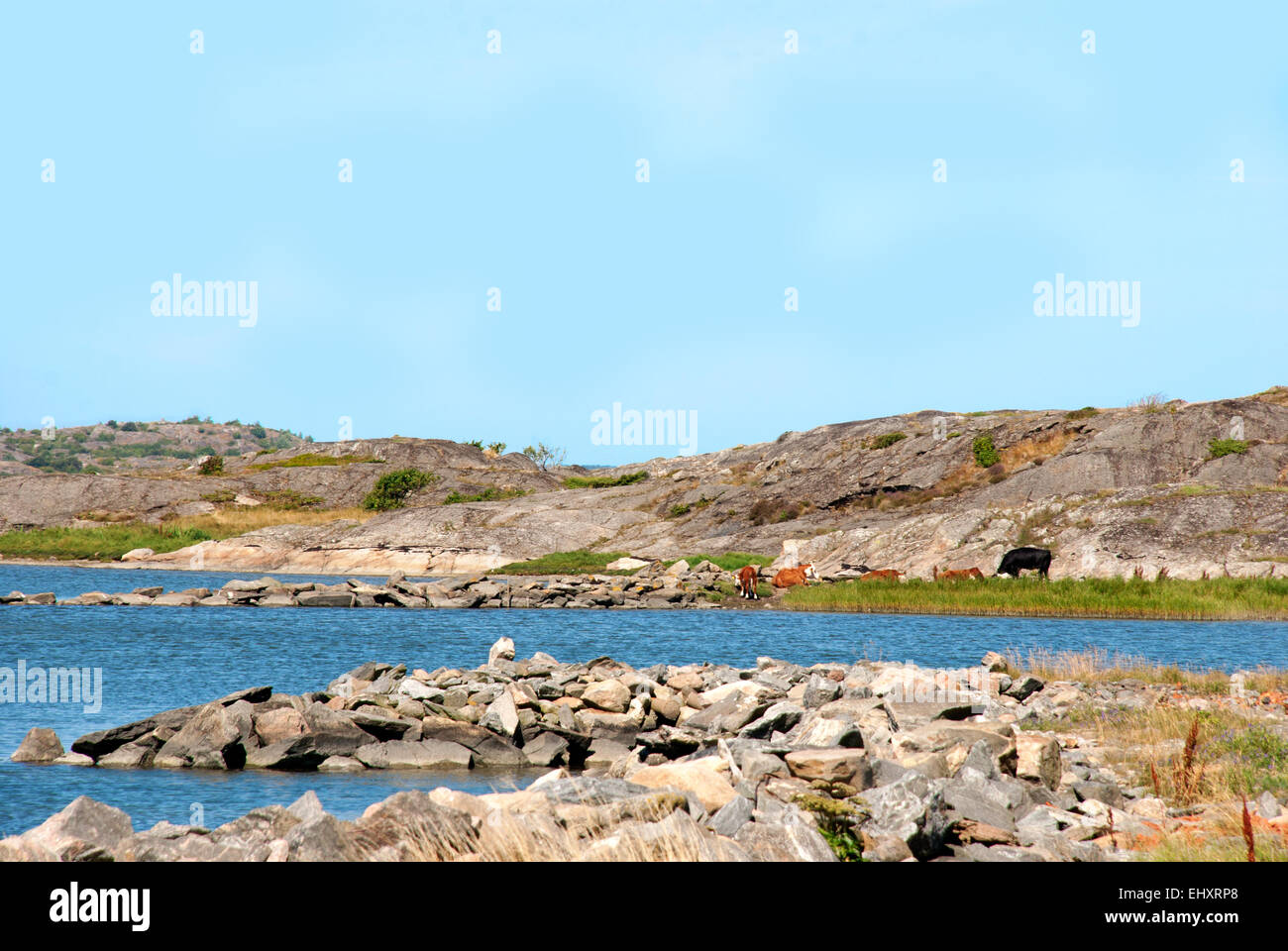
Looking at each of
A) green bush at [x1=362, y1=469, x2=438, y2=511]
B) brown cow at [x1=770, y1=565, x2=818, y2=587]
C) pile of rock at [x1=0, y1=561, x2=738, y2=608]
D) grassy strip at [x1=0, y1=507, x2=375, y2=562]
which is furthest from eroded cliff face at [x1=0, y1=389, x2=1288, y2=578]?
pile of rock at [x1=0, y1=561, x2=738, y2=608]

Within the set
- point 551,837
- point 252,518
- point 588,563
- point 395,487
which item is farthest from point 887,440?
point 551,837

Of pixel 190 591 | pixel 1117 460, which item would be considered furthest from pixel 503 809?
pixel 1117 460

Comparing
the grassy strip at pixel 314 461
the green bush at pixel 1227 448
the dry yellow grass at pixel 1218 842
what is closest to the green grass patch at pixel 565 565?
the green bush at pixel 1227 448

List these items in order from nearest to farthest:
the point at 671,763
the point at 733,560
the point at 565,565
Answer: the point at 671,763 < the point at 733,560 < the point at 565,565

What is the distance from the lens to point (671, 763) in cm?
1445

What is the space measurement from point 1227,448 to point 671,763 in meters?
74.5

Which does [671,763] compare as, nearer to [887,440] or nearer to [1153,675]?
[1153,675]

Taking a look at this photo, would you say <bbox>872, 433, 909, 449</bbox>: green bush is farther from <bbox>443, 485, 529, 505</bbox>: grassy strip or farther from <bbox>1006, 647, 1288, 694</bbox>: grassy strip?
<bbox>1006, 647, 1288, 694</bbox>: grassy strip

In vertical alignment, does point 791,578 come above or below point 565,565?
below

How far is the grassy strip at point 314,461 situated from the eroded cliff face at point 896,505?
1263cm

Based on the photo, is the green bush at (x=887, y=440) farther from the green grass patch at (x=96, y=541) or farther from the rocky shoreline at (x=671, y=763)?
the rocky shoreline at (x=671, y=763)
